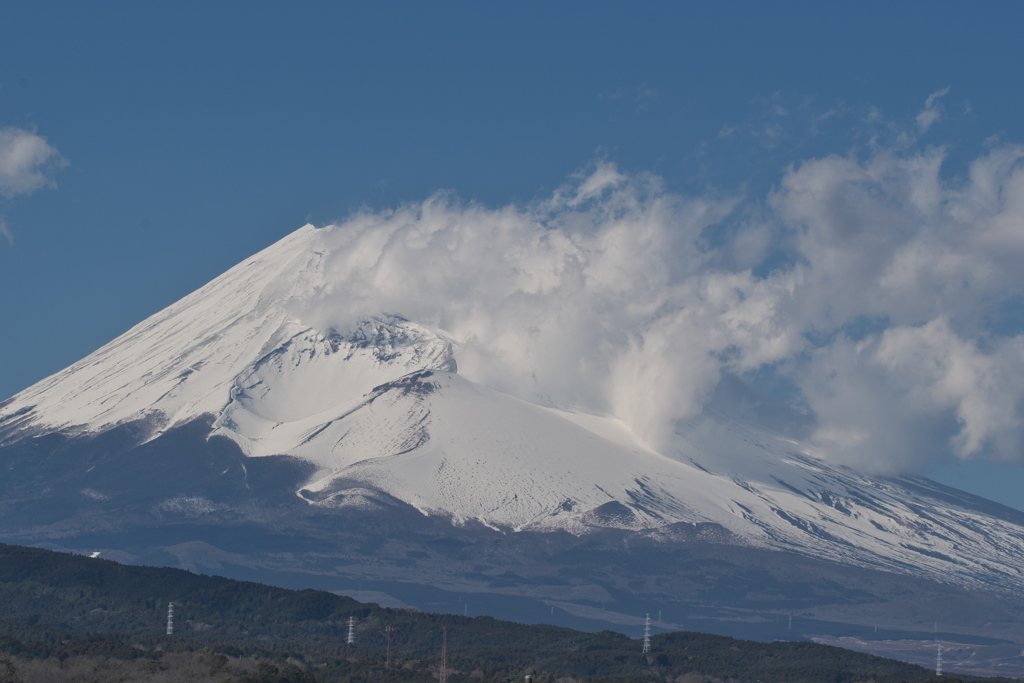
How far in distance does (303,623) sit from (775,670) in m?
39.3

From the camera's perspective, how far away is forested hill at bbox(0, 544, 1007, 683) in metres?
95.9

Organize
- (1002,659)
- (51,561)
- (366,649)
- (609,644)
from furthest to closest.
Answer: (1002,659) < (51,561) < (609,644) < (366,649)

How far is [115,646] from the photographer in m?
89.9

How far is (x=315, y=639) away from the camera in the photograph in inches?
4766

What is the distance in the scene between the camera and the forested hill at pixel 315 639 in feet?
315

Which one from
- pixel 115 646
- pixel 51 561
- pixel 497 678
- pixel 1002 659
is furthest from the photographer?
pixel 1002 659

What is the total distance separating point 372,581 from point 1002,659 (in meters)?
79.8

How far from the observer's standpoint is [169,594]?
131000 mm

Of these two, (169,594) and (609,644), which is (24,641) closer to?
(169,594)

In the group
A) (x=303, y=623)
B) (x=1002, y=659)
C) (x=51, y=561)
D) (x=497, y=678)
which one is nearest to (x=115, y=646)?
(x=497, y=678)

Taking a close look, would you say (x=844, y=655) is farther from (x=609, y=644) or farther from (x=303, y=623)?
(x=303, y=623)

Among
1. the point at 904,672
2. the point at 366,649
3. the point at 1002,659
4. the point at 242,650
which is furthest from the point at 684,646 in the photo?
the point at 1002,659

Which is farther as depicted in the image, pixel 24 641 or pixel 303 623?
pixel 303 623

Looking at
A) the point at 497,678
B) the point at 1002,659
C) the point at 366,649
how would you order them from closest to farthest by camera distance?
the point at 497,678
the point at 366,649
the point at 1002,659
